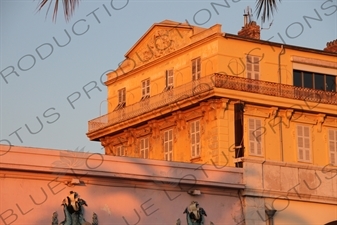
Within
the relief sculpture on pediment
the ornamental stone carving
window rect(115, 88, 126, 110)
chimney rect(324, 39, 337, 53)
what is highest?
chimney rect(324, 39, 337, 53)

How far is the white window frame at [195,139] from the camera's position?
3853 cm

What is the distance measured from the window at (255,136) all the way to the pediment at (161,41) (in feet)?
17.0

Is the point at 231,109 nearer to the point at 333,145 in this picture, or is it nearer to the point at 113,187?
the point at 333,145

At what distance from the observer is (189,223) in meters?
25.6

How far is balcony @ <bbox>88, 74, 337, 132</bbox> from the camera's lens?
37.8m

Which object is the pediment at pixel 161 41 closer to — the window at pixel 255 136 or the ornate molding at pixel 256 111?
the ornate molding at pixel 256 111

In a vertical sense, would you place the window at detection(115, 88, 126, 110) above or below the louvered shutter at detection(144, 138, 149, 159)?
above

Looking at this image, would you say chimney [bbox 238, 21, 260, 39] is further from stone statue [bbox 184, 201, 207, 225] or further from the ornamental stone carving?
the ornamental stone carving

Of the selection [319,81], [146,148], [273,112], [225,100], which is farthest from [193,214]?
[319,81]

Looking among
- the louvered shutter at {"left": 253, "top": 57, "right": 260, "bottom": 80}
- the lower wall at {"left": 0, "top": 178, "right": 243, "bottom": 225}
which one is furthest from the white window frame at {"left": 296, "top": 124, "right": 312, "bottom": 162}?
the lower wall at {"left": 0, "top": 178, "right": 243, "bottom": 225}

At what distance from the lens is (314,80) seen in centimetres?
4122

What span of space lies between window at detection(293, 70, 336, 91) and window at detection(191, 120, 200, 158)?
5.30 m

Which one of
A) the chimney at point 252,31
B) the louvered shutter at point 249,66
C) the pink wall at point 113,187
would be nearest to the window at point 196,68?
the louvered shutter at point 249,66

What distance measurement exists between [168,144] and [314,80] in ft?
24.9
